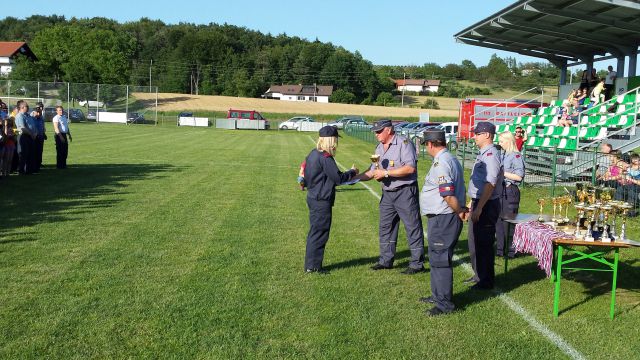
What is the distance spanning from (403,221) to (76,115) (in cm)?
4940

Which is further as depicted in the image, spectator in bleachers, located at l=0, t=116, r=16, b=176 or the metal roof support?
the metal roof support

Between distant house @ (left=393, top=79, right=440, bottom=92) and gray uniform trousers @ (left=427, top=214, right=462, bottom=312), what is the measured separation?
127988 mm

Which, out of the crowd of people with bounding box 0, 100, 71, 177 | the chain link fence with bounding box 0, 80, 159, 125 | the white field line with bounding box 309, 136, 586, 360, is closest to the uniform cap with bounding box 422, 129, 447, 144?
the white field line with bounding box 309, 136, 586, 360

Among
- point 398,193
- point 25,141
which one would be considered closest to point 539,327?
point 398,193

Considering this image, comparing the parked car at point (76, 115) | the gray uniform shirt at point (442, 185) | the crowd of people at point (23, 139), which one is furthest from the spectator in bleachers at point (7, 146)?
the parked car at point (76, 115)

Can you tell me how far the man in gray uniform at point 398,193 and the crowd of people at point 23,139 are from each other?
9.95 meters

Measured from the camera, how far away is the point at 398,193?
7547 millimetres

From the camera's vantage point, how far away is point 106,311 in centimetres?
568

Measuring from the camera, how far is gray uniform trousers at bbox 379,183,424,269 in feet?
24.6

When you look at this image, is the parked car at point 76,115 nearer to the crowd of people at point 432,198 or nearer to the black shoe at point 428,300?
the crowd of people at point 432,198

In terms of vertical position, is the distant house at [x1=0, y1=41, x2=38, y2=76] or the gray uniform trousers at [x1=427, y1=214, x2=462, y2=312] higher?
the distant house at [x1=0, y1=41, x2=38, y2=76]

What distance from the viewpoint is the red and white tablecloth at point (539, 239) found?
609 centimetres

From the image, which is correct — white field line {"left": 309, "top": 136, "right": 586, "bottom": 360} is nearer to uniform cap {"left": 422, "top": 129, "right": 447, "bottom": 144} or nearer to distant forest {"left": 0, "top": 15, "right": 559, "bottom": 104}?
uniform cap {"left": 422, "top": 129, "right": 447, "bottom": 144}

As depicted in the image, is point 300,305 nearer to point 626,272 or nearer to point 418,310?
point 418,310
